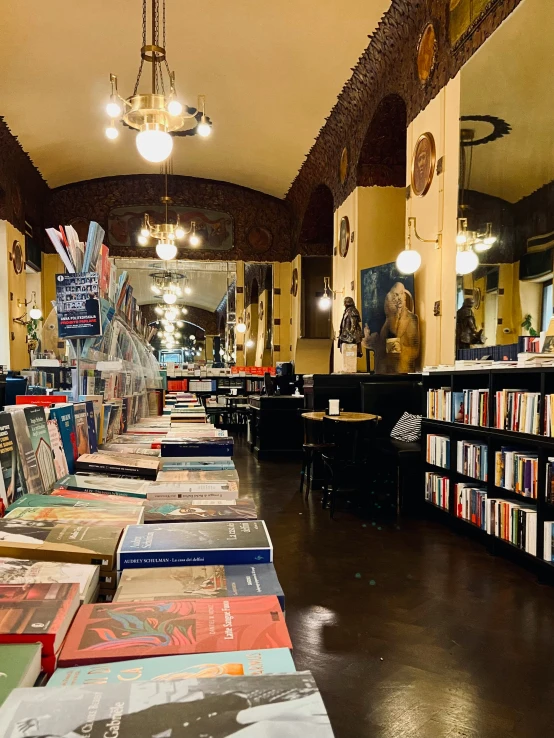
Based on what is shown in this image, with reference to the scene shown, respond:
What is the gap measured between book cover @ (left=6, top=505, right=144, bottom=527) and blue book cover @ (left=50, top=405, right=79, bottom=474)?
53 cm

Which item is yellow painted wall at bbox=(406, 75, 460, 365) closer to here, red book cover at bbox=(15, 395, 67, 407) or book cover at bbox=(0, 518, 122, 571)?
red book cover at bbox=(15, 395, 67, 407)

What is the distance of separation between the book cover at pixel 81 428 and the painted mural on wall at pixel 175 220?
12531 millimetres

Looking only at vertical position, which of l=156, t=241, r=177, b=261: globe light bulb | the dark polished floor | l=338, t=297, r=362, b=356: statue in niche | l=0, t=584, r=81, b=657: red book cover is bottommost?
the dark polished floor

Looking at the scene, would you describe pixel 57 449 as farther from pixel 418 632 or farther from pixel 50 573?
pixel 418 632

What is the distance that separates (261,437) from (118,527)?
23.4 ft

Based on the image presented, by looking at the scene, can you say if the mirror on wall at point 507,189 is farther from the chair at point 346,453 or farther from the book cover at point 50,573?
the book cover at point 50,573

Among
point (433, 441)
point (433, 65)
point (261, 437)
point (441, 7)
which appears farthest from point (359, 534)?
point (441, 7)

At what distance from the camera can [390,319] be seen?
271 inches

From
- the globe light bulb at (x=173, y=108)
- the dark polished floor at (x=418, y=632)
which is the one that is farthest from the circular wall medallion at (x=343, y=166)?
the dark polished floor at (x=418, y=632)

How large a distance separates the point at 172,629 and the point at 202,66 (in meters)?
9.50

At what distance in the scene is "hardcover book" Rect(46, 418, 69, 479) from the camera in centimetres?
165

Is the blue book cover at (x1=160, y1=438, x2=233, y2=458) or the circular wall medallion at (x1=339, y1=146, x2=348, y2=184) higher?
the circular wall medallion at (x1=339, y1=146, x2=348, y2=184)

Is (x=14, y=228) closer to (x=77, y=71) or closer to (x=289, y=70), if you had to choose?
(x=77, y=71)

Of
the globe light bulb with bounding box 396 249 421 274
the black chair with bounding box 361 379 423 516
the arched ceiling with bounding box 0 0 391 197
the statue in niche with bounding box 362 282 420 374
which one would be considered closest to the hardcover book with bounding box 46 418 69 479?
the black chair with bounding box 361 379 423 516
